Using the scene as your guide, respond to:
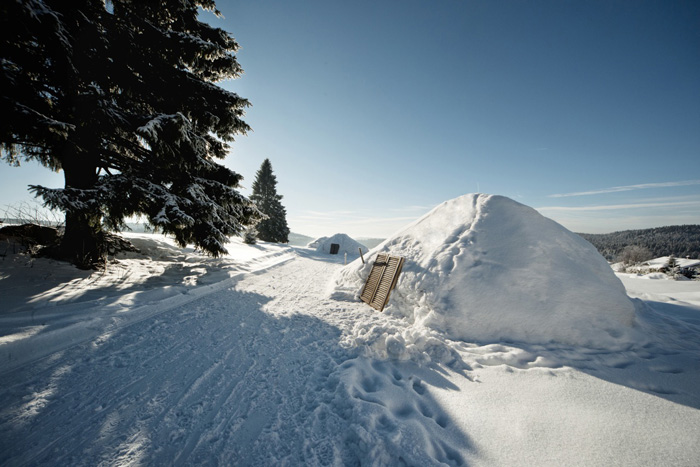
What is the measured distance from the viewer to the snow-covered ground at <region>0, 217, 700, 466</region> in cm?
223

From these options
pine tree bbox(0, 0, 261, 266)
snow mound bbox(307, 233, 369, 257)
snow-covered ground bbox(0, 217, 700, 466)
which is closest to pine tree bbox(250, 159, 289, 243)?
snow mound bbox(307, 233, 369, 257)

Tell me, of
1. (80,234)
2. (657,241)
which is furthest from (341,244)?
(657,241)

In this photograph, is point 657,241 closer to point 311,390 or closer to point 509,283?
point 509,283

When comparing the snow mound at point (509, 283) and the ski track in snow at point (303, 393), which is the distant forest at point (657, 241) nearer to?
the snow mound at point (509, 283)

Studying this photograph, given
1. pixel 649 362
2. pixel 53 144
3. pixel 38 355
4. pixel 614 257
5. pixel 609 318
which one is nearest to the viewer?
pixel 38 355

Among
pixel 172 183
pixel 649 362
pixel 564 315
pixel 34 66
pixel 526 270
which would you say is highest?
pixel 34 66

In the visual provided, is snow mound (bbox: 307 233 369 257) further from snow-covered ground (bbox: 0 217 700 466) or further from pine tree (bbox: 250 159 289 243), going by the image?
snow-covered ground (bbox: 0 217 700 466)

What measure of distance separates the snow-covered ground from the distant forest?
182 ft

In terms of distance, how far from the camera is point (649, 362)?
353 cm

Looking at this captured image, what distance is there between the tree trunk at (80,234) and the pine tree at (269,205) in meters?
23.1

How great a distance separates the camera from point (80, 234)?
6602 millimetres

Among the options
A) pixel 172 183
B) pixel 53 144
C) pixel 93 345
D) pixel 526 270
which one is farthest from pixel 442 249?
pixel 53 144

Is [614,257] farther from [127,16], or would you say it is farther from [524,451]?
[127,16]

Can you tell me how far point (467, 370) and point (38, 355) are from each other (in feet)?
21.8
